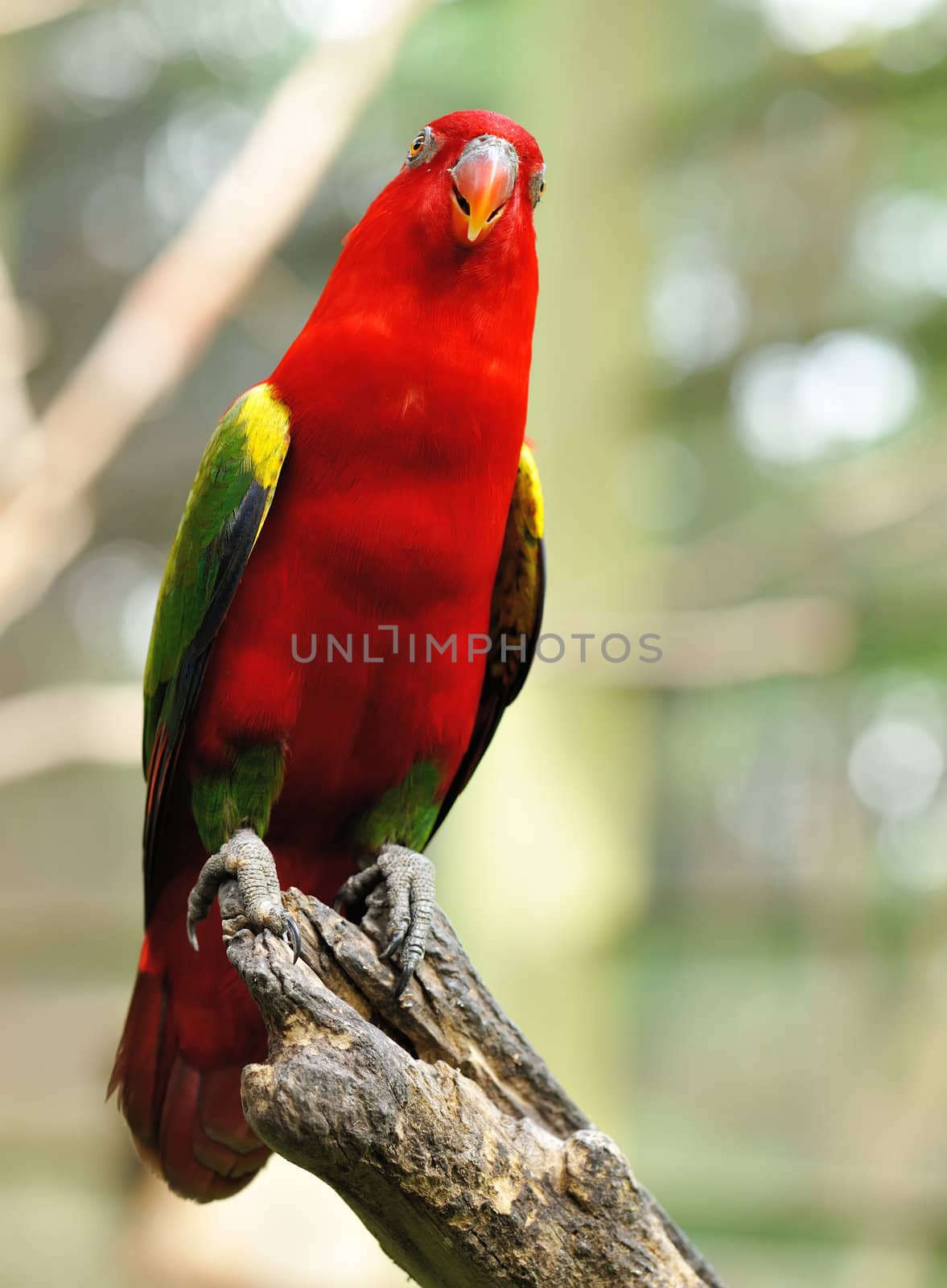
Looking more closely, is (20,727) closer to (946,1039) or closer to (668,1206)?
(668,1206)

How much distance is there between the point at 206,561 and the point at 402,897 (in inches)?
15.1

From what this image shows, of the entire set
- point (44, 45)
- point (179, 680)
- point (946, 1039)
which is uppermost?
point (44, 45)

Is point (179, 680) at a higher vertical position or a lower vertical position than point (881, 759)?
lower

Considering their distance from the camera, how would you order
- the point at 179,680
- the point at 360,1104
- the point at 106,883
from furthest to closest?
the point at 106,883 → the point at 179,680 → the point at 360,1104

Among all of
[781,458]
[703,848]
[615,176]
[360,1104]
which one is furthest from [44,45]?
[360,1104]

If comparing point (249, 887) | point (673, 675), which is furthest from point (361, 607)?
point (673, 675)

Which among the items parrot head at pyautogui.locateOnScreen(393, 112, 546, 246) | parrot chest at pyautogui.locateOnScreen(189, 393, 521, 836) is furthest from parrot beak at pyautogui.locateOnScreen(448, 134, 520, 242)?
parrot chest at pyautogui.locateOnScreen(189, 393, 521, 836)

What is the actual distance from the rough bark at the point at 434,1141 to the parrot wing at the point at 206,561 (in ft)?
0.84

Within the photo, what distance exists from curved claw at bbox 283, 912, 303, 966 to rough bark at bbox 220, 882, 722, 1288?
1 centimetres

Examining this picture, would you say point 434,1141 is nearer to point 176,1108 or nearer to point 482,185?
point 176,1108

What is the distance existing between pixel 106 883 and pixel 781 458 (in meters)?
1.88

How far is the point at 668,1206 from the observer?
8.32 feet

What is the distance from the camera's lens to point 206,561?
1.18 m

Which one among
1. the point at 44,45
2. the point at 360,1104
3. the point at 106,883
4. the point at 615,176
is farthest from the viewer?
the point at 44,45
